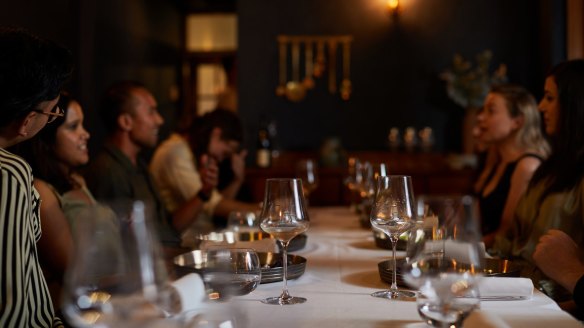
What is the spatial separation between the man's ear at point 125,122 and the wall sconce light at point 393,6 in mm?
3549

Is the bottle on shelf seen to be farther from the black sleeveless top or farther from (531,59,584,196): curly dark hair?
(531,59,584,196): curly dark hair

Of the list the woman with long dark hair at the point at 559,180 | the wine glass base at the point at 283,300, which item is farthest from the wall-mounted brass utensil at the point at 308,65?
the wine glass base at the point at 283,300

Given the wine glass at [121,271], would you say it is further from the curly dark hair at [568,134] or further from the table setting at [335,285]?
the curly dark hair at [568,134]

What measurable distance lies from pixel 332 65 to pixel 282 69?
0.47 metres

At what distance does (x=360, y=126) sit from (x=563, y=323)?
16.5 ft

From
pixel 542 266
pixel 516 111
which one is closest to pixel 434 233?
pixel 542 266

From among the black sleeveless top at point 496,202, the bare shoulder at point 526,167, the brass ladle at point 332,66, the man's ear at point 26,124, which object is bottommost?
the black sleeveless top at point 496,202

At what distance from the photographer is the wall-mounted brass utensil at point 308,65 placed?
616 centimetres

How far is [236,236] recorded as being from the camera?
2059 millimetres

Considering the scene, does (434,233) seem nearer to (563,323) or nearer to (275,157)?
(563,323)

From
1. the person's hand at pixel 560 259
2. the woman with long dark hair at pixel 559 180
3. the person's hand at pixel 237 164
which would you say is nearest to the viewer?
the person's hand at pixel 560 259

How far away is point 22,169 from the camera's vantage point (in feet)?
3.96

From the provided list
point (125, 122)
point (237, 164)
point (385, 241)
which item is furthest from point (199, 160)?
point (385, 241)

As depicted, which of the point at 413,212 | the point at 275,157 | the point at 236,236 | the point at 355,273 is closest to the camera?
the point at 413,212
